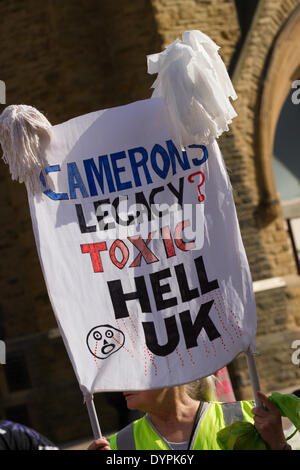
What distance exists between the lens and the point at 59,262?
2.79 m

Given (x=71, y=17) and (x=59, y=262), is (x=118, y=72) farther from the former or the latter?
(x=59, y=262)

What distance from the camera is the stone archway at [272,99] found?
9.70m

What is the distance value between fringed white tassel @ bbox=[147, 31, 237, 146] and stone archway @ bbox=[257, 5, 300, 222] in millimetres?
7047

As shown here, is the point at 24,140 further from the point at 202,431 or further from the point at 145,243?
the point at 202,431

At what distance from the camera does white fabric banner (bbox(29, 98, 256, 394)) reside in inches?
105

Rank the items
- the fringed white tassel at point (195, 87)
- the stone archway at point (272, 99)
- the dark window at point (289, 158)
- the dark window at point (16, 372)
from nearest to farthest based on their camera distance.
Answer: the fringed white tassel at point (195, 87), the stone archway at point (272, 99), the dark window at point (16, 372), the dark window at point (289, 158)

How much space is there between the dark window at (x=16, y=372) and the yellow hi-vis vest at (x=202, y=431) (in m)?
7.44

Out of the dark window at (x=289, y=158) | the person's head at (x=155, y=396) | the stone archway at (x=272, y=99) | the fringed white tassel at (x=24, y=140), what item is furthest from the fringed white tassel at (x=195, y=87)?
the dark window at (x=289, y=158)

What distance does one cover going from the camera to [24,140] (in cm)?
275

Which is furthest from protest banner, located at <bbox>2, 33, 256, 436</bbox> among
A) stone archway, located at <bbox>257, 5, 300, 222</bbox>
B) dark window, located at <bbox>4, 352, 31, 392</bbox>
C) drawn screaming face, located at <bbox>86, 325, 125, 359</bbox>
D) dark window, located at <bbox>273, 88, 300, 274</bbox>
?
dark window, located at <bbox>273, 88, 300, 274</bbox>

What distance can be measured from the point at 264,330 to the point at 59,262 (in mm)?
7070

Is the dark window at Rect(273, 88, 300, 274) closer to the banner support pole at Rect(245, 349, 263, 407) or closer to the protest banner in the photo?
the protest banner

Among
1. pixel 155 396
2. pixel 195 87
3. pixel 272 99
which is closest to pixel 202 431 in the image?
pixel 155 396

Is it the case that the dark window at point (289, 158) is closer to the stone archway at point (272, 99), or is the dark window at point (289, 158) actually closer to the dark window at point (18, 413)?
the stone archway at point (272, 99)
